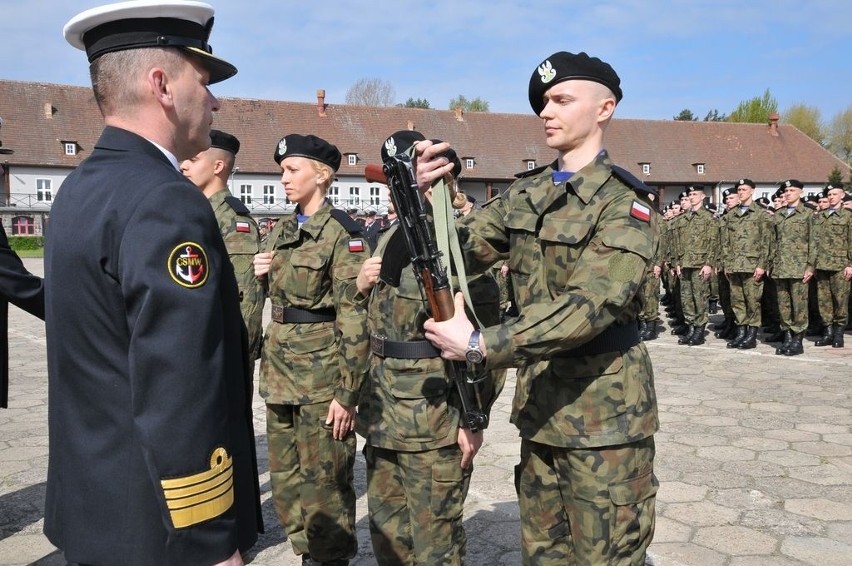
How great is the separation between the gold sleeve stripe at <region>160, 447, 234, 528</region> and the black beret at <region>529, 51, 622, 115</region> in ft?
5.91

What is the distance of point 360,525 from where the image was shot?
4633 mm

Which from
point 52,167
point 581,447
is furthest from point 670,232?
point 52,167

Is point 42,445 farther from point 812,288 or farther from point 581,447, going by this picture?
point 812,288

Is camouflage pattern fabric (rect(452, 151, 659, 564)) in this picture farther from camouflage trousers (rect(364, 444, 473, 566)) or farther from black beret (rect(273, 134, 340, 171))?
black beret (rect(273, 134, 340, 171))

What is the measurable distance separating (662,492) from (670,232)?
9626 millimetres

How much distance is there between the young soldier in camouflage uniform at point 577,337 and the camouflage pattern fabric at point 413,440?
18.0 inches

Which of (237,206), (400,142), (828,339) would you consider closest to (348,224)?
(400,142)

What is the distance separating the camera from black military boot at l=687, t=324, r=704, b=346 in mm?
11727

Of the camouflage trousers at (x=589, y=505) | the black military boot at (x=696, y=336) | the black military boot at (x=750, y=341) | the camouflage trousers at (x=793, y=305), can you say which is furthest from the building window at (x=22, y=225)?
the camouflage trousers at (x=589, y=505)

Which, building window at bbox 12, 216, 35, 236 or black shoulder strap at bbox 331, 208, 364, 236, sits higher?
building window at bbox 12, 216, 35, 236

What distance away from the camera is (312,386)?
3916mm

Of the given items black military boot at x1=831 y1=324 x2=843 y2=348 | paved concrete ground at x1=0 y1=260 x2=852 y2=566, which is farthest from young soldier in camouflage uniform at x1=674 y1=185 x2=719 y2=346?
paved concrete ground at x1=0 y1=260 x2=852 y2=566

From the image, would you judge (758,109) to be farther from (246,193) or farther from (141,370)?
(141,370)

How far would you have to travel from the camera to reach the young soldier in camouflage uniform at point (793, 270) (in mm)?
10617
